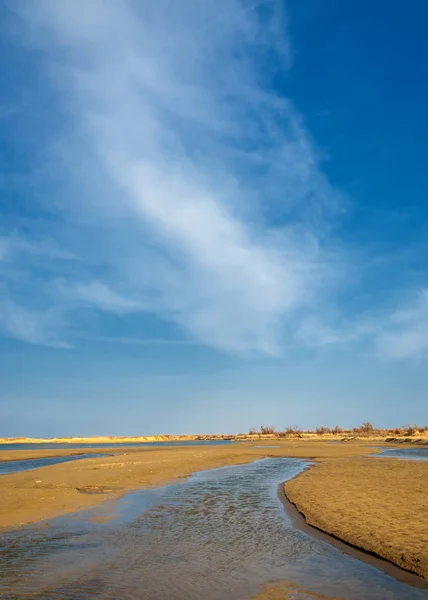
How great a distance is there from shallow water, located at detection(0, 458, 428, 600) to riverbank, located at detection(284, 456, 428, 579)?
2.48ft

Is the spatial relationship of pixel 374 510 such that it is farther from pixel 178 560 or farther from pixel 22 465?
pixel 22 465

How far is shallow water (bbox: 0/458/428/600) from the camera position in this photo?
7.48 meters

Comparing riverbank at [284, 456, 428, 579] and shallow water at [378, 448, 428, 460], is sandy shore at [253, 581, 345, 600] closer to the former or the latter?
riverbank at [284, 456, 428, 579]

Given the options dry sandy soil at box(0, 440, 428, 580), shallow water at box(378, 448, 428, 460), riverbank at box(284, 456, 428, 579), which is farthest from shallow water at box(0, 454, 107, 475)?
shallow water at box(378, 448, 428, 460)

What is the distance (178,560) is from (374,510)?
22.0 ft

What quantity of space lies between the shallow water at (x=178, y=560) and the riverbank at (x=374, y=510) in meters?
0.76

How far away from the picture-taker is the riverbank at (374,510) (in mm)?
9242

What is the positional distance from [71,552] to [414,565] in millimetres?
7273

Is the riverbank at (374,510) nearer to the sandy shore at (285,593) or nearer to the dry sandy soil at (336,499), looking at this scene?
the dry sandy soil at (336,499)

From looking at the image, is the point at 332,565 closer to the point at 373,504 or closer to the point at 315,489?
the point at 373,504

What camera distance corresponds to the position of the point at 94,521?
13.3m

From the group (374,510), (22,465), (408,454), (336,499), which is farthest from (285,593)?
(408,454)

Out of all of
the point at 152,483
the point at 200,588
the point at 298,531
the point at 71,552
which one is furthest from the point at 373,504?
the point at 152,483

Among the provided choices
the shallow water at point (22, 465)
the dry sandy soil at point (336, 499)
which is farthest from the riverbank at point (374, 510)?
the shallow water at point (22, 465)
